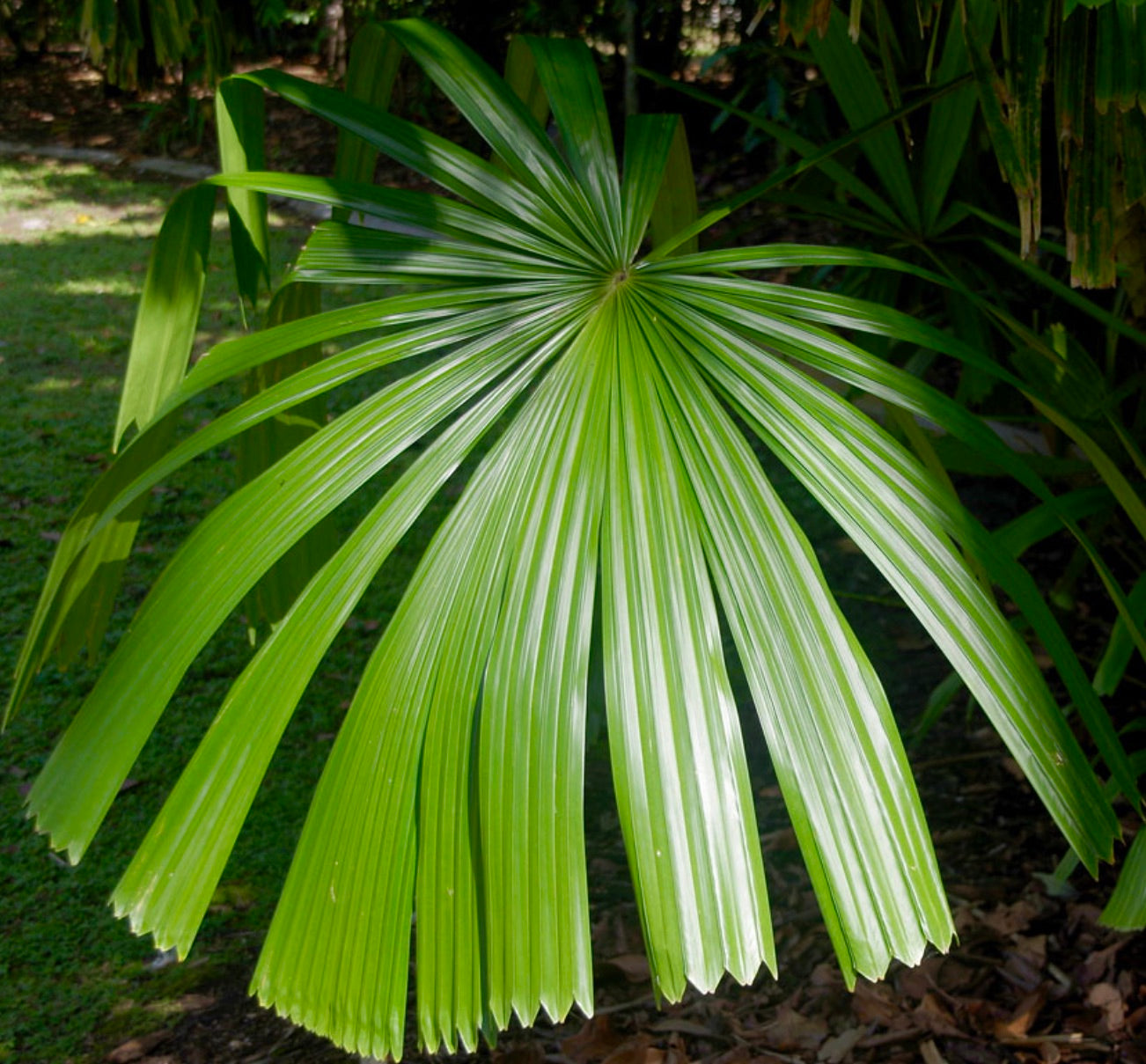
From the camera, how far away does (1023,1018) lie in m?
1.87

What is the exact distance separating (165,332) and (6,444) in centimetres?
305

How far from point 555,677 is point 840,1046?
52.7 inches

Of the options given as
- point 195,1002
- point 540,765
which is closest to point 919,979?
point 195,1002

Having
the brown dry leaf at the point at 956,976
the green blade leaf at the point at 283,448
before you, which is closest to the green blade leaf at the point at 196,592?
the green blade leaf at the point at 283,448

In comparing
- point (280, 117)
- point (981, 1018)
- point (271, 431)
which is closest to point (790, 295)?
point (271, 431)

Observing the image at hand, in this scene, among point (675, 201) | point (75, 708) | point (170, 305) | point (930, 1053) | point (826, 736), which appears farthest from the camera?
point (75, 708)

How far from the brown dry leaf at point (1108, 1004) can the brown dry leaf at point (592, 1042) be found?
0.77 metres

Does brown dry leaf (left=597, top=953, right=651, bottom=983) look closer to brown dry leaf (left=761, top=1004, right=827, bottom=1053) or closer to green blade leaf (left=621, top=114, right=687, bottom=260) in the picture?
brown dry leaf (left=761, top=1004, right=827, bottom=1053)

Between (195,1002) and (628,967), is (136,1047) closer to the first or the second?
(195,1002)

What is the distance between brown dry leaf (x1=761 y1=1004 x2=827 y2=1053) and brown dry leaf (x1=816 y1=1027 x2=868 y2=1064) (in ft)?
0.05

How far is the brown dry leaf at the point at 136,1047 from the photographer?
1.81 metres

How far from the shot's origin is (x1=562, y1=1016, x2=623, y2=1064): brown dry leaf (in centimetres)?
184

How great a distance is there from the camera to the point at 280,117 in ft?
24.9

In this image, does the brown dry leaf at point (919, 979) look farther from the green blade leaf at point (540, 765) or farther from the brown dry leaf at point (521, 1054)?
the green blade leaf at point (540, 765)
